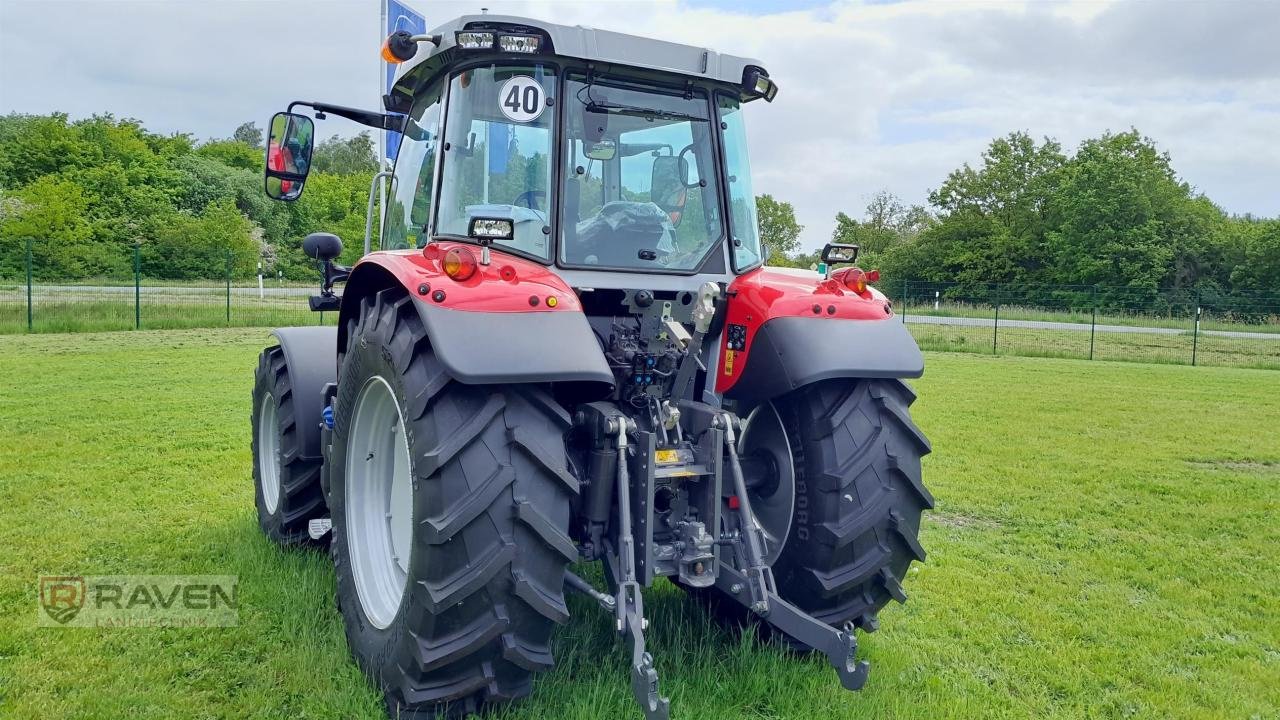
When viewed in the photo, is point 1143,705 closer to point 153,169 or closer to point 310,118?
point 310,118

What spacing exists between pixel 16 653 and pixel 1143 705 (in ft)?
15.0

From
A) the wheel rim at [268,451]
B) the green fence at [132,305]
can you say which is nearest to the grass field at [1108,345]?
the green fence at [132,305]

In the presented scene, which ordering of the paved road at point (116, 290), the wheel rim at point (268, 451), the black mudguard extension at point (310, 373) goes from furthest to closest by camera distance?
the paved road at point (116, 290), the wheel rim at point (268, 451), the black mudguard extension at point (310, 373)

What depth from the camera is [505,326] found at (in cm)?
285

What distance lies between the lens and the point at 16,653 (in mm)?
3689

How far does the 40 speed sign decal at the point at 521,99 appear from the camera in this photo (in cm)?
343

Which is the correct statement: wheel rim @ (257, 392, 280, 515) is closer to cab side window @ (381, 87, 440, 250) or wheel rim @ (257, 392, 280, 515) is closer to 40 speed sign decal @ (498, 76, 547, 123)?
cab side window @ (381, 87, 440, 250)

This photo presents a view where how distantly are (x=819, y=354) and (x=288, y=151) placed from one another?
269 cm

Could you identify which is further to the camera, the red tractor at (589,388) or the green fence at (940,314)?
the green fence at (940,314)

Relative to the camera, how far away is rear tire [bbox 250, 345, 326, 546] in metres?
4.78

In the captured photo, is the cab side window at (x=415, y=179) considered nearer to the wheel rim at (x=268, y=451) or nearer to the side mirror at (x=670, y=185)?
the side mirror at (x=670, y=185)

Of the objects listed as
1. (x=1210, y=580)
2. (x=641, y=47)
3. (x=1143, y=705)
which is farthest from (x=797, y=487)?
(x=1210, y=580)

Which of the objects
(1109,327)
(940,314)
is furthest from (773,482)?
(1109,327)

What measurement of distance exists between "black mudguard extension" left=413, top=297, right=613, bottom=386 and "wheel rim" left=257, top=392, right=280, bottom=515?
2989 mm
